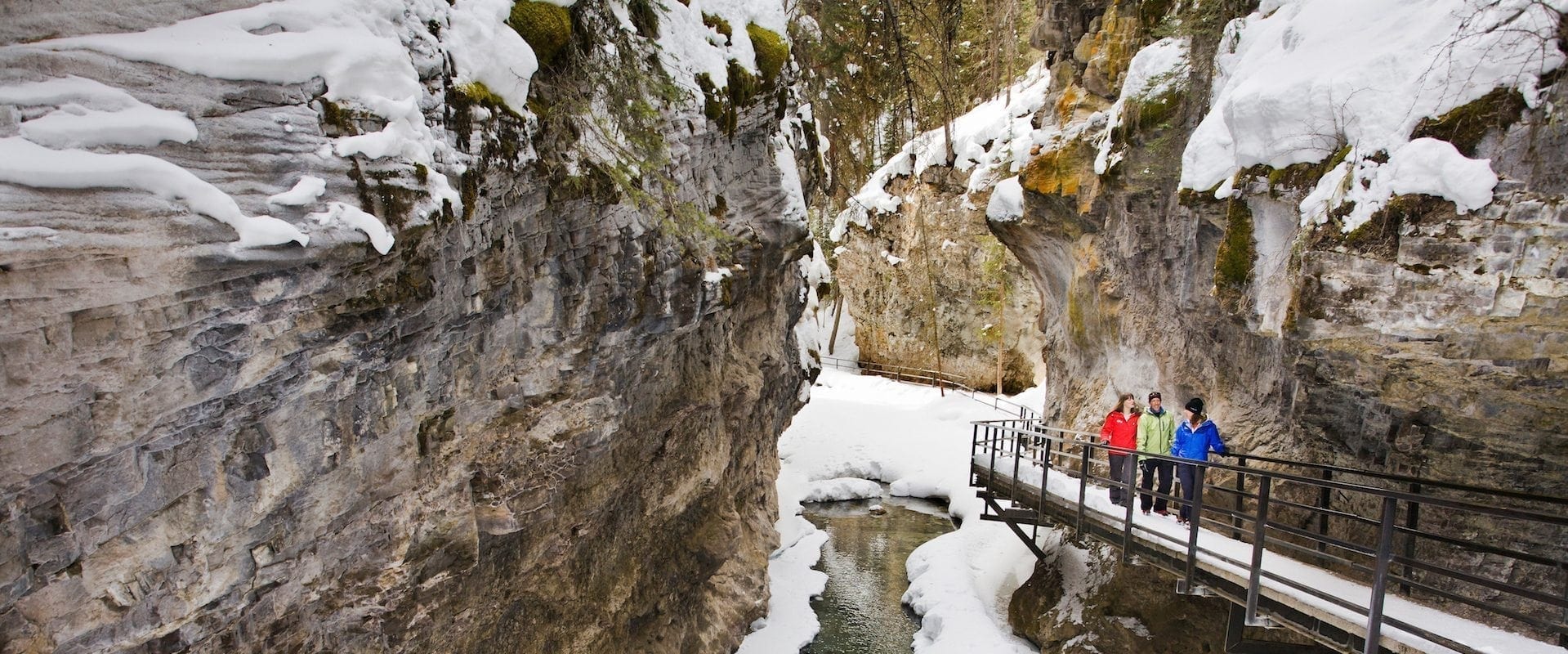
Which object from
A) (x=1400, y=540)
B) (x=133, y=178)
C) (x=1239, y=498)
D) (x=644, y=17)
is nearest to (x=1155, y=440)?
(x=1239, y=498)

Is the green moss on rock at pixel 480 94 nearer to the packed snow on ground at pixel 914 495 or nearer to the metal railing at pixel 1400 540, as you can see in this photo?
the metal railing at pixel 1400 540

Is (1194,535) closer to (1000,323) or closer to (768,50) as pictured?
(768,50)

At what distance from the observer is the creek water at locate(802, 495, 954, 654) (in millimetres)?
11953

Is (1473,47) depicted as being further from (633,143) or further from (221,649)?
(221,649)

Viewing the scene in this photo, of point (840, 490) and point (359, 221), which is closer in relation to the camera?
point (359, 221)

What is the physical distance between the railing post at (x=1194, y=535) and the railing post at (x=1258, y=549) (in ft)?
1.44

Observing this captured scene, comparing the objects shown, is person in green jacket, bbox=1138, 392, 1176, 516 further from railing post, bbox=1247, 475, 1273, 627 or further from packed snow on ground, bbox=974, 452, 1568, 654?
railing post, bbox=1247, 475, 1273, 627

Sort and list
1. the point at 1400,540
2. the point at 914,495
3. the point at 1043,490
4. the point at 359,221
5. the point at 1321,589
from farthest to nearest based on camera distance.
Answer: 1. the point at 914,495
2. the point at 1043,490
3. the point at 1400,540
4. the point at 1321,589
5. the point at 359,221

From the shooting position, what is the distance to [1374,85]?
5805 mm

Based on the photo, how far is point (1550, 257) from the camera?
15.3 feet

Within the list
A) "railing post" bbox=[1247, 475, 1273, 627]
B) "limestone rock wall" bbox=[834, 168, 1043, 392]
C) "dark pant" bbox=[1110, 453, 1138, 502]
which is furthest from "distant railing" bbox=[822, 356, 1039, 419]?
"railing post" bbox=[1247, 475, 1273, 627]

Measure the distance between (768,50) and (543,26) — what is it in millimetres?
4379

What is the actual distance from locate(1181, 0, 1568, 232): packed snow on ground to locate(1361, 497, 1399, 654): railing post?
2.32 metres

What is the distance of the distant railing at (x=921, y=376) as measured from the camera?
24620 mm
